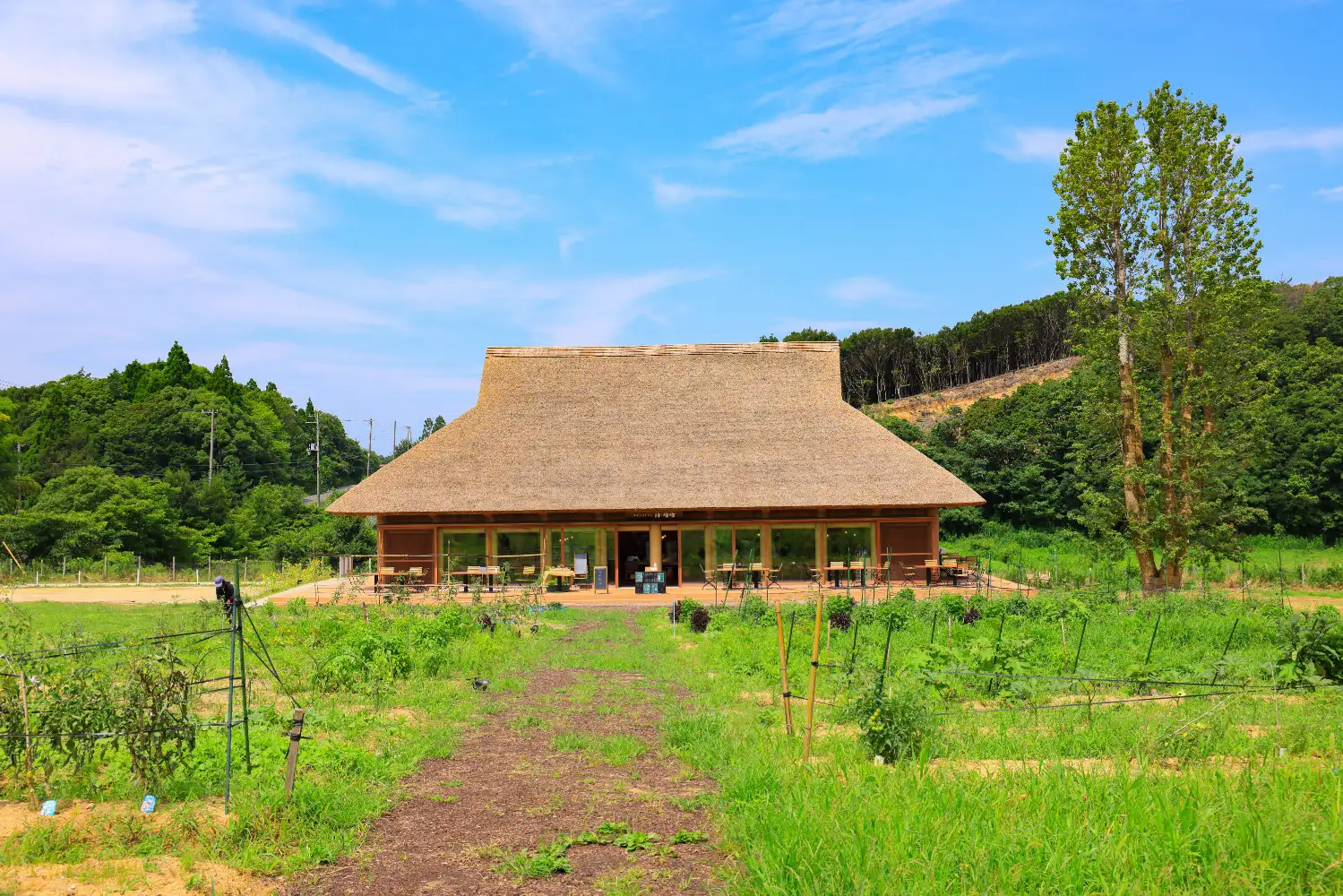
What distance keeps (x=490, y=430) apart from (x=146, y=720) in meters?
23.8

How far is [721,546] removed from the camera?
2781 cm

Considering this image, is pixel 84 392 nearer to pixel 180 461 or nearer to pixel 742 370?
pixel 180 461

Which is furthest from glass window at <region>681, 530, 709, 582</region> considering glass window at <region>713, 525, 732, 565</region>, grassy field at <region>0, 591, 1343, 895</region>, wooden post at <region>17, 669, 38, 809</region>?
wooden post at <region>17, 669, 38, 809</region>

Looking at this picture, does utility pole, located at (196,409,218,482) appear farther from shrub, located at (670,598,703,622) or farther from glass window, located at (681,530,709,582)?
shrub, located at (670,598,703,622)

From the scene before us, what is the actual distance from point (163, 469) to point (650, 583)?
45.3m

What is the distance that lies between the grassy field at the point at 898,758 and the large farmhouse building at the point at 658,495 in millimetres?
12407

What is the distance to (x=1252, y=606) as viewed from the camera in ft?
55.2

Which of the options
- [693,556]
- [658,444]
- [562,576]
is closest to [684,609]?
[562,576]

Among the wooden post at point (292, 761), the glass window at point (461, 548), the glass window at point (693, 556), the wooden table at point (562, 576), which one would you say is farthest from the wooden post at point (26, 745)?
the glass window at point (693, 556)

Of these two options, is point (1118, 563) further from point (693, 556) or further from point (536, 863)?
point (536, 863)

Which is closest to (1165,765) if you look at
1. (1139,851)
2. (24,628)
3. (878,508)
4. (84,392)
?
(1139,851)

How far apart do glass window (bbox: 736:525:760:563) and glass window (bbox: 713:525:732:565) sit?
0.27 metres

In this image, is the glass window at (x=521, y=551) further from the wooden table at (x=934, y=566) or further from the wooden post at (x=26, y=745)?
the wooden post at (x=26, y=745)

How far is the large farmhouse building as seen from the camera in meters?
26.5
